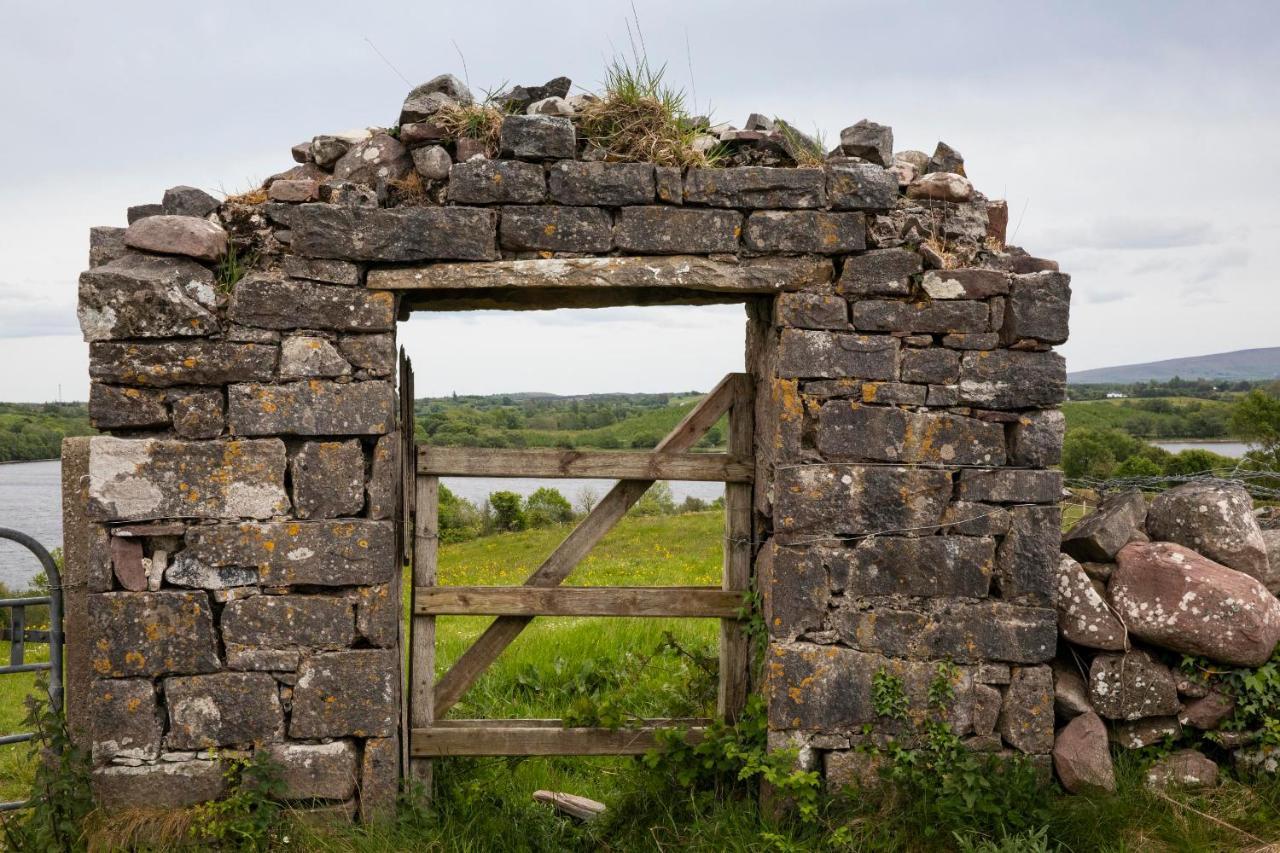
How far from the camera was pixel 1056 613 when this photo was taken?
3.90m

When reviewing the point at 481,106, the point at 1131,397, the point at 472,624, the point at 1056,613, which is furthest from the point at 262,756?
the point at 1131,397

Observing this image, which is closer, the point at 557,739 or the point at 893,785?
the point at 893,785

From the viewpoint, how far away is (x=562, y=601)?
409 cm

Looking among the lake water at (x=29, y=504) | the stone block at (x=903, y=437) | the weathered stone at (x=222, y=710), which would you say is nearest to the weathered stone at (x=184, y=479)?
the weathered stone at (x=222, y=710)

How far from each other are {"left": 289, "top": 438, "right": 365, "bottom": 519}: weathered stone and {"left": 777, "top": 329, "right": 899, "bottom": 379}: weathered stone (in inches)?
73.7

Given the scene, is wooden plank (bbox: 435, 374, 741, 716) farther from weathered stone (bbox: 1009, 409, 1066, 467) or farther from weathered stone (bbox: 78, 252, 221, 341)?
weathered stone (bbox: 78, 252, 221, 341)

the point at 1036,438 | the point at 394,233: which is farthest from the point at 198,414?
the point at 1036,438

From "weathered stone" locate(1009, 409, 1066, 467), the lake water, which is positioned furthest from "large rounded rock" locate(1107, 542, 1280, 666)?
the lake water

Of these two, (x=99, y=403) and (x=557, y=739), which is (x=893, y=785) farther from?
(x=99, y=403)

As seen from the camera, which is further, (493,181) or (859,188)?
(859,188)

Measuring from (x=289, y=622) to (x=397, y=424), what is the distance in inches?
37.4

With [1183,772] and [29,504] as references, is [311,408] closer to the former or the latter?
[1183,772]

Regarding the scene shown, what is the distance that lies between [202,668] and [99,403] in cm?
116

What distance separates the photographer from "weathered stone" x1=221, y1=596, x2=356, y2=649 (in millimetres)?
3643
